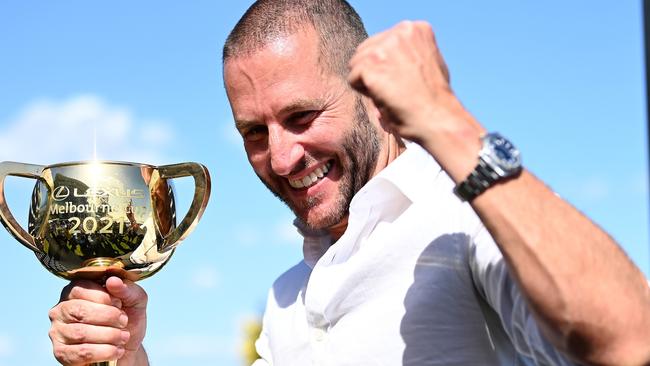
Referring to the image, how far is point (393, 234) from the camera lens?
2.48 m

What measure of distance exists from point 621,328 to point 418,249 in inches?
28.1

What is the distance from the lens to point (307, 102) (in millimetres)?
2941

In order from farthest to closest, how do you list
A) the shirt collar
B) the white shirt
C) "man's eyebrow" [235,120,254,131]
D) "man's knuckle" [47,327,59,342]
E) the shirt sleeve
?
"man's eyebrow" [235,120,254,131]
"man's knuckle" [47,327,59,342]
the shirt collar
the white shirt
the shirt sleeve

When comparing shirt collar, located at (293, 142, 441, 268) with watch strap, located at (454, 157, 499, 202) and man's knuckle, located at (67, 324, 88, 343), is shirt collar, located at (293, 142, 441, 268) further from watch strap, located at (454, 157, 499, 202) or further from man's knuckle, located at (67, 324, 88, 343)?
man's knuckle, located at (67, 324, 88, 343)

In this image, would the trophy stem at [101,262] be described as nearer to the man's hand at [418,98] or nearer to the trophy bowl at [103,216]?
the trophy bowl at [103,216]

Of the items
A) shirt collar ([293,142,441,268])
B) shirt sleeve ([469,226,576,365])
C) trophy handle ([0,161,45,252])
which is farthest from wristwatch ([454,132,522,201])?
trophy handle ([0,161,45,252])

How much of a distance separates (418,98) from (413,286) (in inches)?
28.3

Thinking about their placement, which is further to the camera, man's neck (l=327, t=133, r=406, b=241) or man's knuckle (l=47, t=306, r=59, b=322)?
man's neck (l=327, t=133, r=406, b=241)

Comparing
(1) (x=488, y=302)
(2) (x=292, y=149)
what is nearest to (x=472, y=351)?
(1) (x=488, y=302)

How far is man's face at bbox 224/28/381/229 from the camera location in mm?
2943

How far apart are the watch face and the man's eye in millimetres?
1304

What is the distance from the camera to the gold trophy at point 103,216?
2.69 metres

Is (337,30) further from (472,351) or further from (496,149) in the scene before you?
(496,149)

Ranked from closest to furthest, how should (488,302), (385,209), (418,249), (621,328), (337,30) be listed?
1. (621,328)
2. (488,302)
3. (418,249)
4. (385,209)
5. (337,30)
